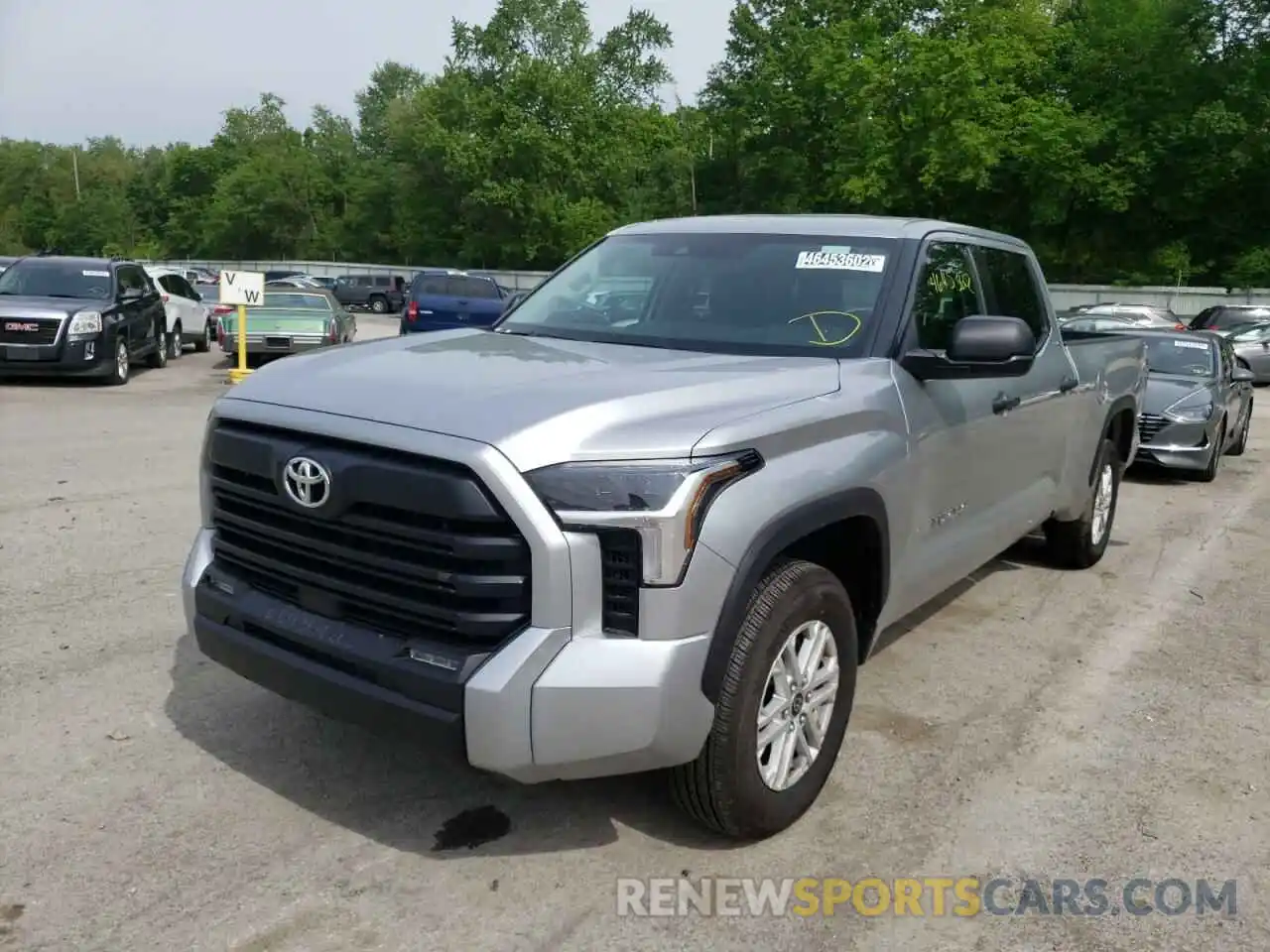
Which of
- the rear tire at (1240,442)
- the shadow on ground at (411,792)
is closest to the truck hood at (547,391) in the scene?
the shadow on ground at (411,792)

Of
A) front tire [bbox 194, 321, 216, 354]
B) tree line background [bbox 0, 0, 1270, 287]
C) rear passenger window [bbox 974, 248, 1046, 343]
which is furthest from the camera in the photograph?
tree line background [bbox 0, 0, 1270, 287]

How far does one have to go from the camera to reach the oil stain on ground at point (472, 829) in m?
3.42

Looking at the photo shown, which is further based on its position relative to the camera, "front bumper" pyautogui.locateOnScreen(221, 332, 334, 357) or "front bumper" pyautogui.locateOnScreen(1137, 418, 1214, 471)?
"front bumper" pyautogui.locateOnScreen(221, 332, 334, 357)

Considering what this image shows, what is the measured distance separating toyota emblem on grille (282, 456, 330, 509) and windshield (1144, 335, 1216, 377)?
10044 millimetres

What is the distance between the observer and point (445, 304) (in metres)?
25.6

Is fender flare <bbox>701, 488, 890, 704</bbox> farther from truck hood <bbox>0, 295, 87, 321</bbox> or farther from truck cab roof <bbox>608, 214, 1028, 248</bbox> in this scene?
truck hood <bbox>0, 295, 87, 321</bbox>

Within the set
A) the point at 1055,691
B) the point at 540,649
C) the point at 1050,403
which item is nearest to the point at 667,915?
the point at 540,649

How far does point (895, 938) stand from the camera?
3047 mm

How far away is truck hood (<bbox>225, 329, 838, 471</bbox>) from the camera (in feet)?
9.64

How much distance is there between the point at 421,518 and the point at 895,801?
1916mm

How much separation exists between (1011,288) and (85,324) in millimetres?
12534

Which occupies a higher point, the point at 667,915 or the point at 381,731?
the point at 381,731

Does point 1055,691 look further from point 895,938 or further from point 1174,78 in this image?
point 1174,78

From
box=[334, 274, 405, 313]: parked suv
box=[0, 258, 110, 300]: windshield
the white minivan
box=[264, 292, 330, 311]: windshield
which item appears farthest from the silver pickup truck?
box=[334, 274, 405, 313]: parked suv
